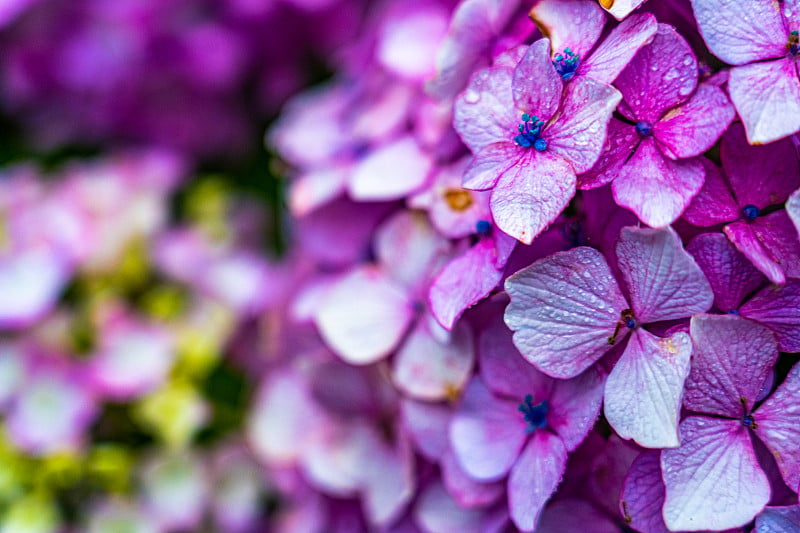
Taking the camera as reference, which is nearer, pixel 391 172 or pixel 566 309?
pixel 566 309

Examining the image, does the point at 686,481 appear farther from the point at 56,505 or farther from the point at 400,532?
the point at 56,505

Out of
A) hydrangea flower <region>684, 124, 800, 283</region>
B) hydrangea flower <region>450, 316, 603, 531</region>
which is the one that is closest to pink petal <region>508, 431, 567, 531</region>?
hydrangea flower <region>450, 316, 603, 531</region>

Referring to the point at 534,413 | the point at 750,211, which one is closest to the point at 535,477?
the point at 534,413

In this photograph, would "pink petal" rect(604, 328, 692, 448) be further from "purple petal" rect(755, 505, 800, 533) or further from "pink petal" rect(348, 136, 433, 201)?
"pink petal" rect(348, 136, 433, 201)

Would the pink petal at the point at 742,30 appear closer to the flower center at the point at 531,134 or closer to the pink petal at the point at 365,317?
the flower center at the point at 531,134

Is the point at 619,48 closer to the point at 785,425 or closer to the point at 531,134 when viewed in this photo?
the point at 531,134

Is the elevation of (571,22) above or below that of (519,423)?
above

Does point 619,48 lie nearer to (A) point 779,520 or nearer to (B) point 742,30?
(B) point 742,30
